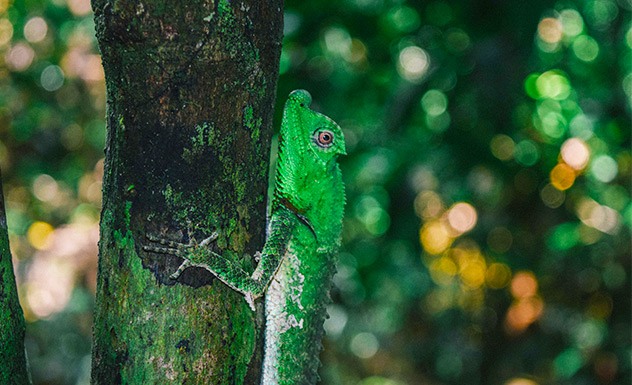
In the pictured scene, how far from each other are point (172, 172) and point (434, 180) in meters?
5.81

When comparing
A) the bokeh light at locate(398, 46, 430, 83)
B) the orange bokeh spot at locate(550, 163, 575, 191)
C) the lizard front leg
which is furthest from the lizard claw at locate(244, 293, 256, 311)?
the bokeh light at locate(398, 46, 430, 83)

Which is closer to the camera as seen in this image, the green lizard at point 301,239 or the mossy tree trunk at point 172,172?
the mossy tree trunk at point 172,172

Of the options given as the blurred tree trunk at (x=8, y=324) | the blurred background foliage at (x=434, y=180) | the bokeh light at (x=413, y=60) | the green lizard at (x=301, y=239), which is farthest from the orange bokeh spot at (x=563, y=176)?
the blurred tree trunk at (x=8, y=324)

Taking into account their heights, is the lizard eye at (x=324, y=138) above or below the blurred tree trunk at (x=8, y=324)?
above

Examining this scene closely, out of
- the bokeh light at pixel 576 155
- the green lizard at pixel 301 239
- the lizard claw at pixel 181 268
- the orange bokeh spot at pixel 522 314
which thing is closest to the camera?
the lizard claw at pixel 181 268

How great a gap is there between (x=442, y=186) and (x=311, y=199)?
380 centimetres

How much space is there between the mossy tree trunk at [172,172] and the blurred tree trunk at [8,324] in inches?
8.2

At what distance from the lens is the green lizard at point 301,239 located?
2.33 metres

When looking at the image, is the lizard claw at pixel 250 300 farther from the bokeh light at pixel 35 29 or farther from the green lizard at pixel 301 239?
the bokeh light at pixel 35 29

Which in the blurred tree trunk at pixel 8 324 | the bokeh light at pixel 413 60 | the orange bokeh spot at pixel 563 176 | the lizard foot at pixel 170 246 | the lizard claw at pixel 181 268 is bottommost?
the blurred tree trunk at pixel 8 324

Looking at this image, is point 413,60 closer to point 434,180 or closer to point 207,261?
point 434,180

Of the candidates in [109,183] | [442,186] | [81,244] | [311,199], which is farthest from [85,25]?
[109,183]

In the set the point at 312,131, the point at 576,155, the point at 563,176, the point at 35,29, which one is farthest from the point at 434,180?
Result: the point at 312,131

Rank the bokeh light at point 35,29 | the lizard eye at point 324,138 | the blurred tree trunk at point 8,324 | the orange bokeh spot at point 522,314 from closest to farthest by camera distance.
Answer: the blurred tree trunk at point 8,324, the lizard eye at point 324,138, the orange bokeh spot at point 522,314, the bokeh light at point 35,29
